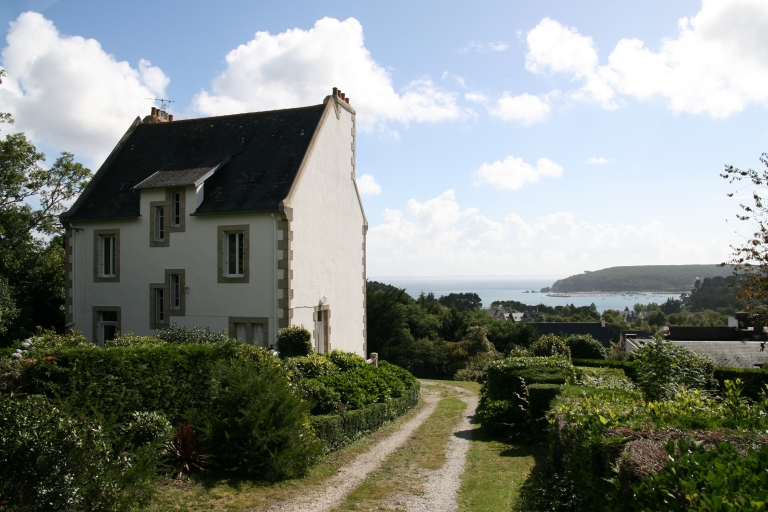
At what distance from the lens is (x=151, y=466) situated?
8211mm

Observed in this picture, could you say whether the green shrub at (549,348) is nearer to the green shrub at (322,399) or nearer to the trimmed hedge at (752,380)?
the trimmed hedge at (752,380)

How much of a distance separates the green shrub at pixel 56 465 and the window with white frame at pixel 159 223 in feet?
46.8

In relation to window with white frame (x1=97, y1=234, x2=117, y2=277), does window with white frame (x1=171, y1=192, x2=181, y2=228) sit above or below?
above

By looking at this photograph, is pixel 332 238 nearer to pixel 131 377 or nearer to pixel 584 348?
pixel 131 377

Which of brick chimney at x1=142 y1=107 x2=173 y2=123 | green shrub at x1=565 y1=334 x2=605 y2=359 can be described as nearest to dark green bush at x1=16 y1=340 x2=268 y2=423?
brick chimney at x1=142 y1=107 x2=173 y2=123

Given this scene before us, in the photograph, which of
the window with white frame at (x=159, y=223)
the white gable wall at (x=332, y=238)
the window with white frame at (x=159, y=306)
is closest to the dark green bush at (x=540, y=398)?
the white gable wall at (x=332, y=238)

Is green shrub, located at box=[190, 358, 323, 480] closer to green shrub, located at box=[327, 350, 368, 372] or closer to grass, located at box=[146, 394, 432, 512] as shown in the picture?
grass, located at box=[146, 394, 432, 512]

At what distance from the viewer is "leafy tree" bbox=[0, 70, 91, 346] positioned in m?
23.4

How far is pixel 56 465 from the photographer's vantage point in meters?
7.31

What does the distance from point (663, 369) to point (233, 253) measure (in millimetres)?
14685

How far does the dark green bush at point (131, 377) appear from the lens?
9.14 meters

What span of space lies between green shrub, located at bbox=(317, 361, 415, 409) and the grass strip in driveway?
150cm

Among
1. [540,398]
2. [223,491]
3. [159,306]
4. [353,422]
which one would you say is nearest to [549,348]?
[540,398]

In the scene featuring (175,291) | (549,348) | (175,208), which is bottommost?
(549,348)
